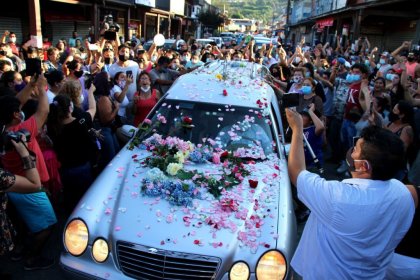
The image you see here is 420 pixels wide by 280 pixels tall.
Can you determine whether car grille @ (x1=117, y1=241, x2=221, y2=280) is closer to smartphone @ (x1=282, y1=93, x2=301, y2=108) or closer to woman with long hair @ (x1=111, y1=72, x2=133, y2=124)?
smartphone @ (x1=282, y1=93, x2=301, y2=108)

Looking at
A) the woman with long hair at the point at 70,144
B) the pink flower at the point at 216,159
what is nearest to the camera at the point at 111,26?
the woman with long hair at the point at 70,144

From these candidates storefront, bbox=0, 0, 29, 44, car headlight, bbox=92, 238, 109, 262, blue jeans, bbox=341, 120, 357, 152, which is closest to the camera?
car headlight, bbox=92, 238, 109, 262

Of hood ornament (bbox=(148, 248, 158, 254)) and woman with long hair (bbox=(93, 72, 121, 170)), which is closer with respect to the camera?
hood ornament (bbox=(148, 248, 158, 254))

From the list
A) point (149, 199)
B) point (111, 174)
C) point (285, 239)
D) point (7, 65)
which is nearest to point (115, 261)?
point (149, 199)

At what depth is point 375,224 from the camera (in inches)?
74.8

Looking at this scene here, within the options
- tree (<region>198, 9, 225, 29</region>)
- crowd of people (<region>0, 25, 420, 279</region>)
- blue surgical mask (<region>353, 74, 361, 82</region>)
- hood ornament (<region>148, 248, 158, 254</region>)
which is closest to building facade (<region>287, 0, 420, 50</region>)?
blue surgical mask (<region>353, 74, 361, 82</region>)

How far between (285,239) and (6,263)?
2.99 meters

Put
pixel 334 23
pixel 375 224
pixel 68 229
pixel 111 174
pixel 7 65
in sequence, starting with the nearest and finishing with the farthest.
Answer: pixel 375 224
pixel 68 229
pixel 111 174
pixel 7 65
pixel 334 23

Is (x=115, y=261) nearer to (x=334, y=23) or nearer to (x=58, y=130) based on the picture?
(x=58, y=130)

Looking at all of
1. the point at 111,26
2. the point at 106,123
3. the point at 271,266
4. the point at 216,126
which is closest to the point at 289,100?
the point at 271,266

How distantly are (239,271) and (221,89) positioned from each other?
2.55 metres

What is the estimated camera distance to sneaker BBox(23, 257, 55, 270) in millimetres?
3777

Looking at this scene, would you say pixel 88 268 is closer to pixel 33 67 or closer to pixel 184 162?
pixel 184 162

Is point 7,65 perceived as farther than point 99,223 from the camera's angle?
Yes
